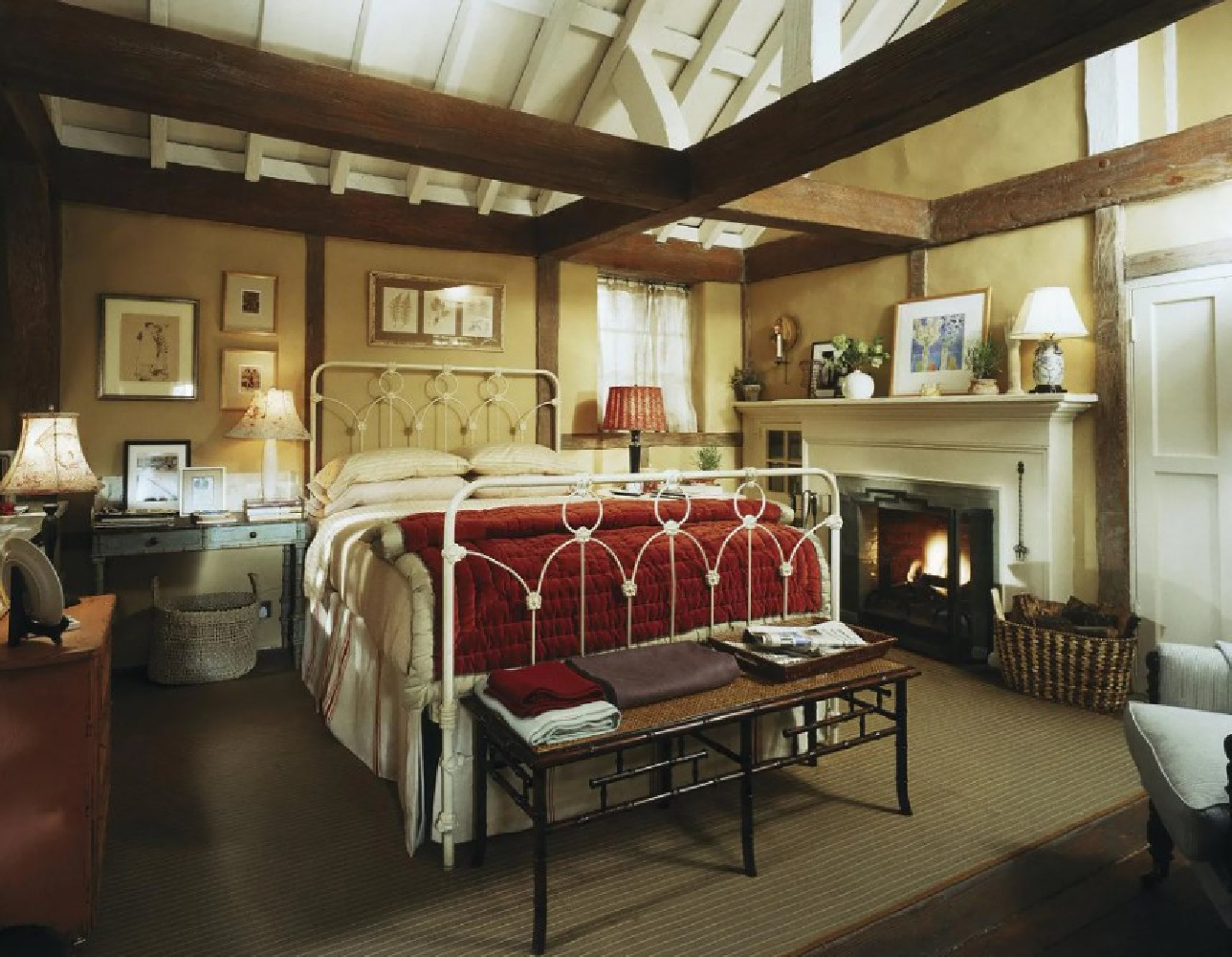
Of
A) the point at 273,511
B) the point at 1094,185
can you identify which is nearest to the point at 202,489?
the point at 273,511

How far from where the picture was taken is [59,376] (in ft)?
12.4

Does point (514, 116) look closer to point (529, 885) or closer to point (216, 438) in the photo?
point (216, 438)

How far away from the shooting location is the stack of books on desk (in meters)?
3.86

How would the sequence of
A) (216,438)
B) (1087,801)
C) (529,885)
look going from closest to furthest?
(529,885), (1087,801), (216,438)

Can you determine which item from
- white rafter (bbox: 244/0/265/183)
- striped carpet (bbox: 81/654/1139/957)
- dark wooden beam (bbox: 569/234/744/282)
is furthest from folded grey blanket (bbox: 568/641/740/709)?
dark wooden beam (bbox: 569/234/744/282)

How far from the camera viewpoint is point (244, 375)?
422 cm

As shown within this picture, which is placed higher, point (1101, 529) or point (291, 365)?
point (291, 365)

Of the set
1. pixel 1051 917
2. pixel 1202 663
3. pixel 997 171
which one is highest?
pixel 997 171

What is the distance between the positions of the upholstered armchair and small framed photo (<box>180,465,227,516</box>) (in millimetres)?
4042

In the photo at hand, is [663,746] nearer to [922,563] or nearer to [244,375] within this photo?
[922,563]

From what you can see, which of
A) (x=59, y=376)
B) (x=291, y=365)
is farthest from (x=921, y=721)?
(x=59, y=376)

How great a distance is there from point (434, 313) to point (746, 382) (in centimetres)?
234

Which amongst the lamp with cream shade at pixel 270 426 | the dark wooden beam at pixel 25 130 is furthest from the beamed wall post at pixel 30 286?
the lamp with cream shade at pixel 270 426

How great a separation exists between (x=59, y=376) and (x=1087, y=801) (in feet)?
15.3
